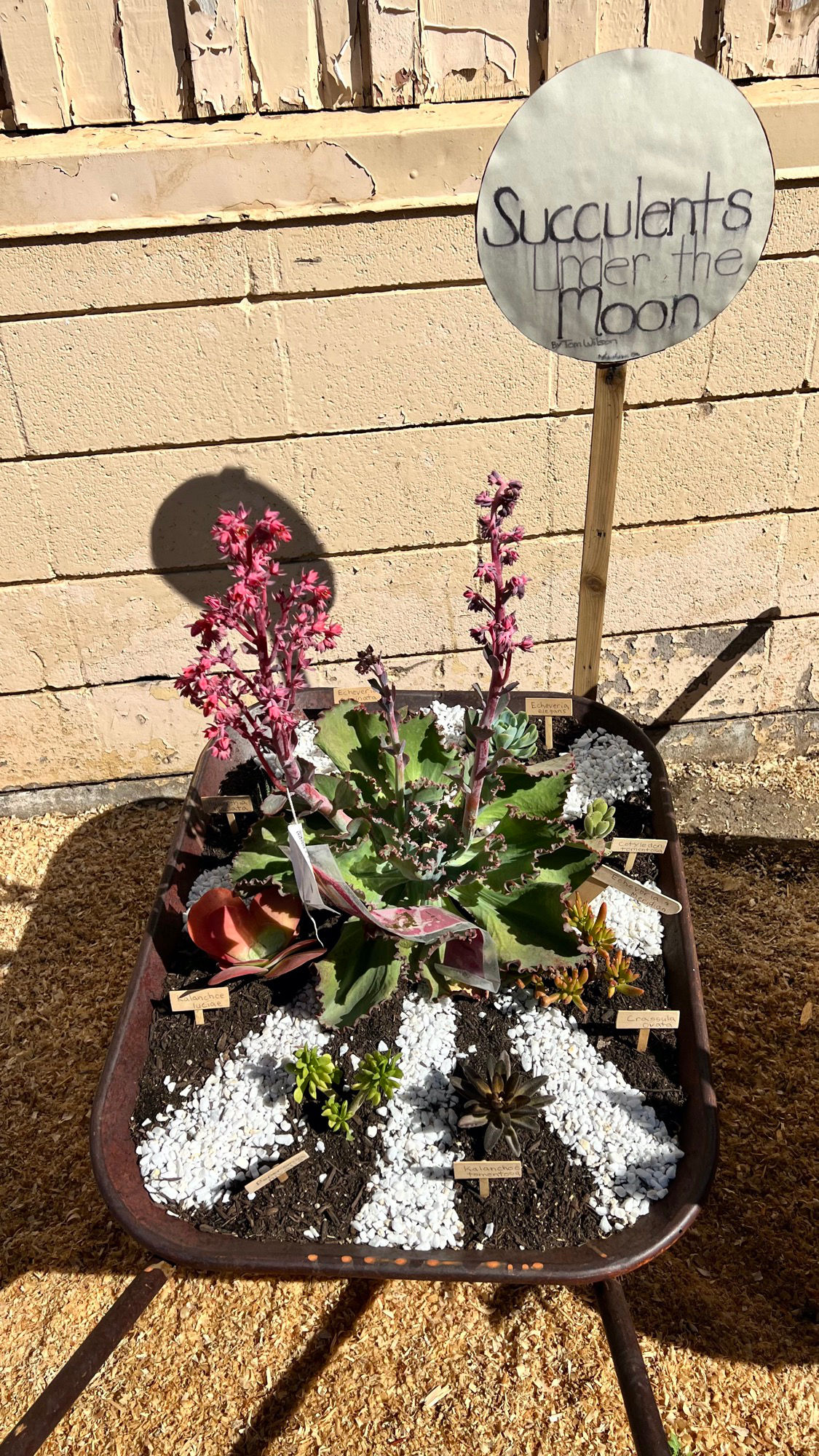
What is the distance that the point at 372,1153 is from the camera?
1.49 m

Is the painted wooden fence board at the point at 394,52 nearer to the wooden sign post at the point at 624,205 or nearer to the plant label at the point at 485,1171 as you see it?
the wooden sign post at the point at 624,205

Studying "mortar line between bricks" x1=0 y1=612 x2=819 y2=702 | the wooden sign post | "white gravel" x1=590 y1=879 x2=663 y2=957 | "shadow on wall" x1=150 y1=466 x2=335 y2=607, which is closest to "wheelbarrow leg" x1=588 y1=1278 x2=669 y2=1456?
"white gravel" x1=590 y1=879 x2=663 y2=957

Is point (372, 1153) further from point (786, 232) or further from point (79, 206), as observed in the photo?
point (786, 232)

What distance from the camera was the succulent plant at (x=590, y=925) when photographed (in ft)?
5.49

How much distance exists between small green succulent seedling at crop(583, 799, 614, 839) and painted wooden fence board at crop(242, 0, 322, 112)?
1.66 metres

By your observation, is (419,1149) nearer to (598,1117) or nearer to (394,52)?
(598,1117)

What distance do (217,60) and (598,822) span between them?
181cm

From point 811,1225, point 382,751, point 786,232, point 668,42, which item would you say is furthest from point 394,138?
point 811,1225

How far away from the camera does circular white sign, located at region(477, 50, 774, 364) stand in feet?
4.55

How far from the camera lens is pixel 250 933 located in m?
1.63

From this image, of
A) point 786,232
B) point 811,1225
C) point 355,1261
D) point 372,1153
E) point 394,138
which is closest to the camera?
point 355,1261

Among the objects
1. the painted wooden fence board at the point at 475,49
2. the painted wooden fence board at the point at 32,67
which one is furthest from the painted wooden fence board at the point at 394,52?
the painted wooden fence board at the point at 32,67

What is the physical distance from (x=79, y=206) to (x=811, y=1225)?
2.63 m

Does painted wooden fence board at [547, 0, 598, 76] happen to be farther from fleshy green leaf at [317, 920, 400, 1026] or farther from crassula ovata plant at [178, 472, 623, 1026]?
fleshy green leaf at [317, 920, 400, 1026]
